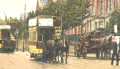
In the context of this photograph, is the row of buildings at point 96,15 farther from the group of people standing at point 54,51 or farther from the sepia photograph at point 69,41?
the group of people standing at point 54,51

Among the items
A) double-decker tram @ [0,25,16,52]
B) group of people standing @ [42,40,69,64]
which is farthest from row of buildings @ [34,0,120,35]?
group of people standing @ [42,40,69,64]

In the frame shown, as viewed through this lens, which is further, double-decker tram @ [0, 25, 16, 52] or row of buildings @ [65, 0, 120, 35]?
row of buildings @ [65, 0, 120, 35]

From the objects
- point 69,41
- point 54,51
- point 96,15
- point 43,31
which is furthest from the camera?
point 96,15

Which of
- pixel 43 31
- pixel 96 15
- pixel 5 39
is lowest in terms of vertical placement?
pixel 5 39

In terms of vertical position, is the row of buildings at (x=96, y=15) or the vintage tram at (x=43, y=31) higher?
the row of buildings at (x=96, y=15)

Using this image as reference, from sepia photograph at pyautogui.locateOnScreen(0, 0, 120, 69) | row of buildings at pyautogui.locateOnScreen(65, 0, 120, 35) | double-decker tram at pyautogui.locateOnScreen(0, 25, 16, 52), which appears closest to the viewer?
sepia photograph at pyautogui.locateOnScreen(0, 0, 120, 69)

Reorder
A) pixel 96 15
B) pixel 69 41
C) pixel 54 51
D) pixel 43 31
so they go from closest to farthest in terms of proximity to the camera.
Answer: pixel 54 51 < pixel 43 31 < pixel 69 41 < pixel 96 15

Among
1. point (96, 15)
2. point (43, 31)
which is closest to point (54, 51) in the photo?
point (43, 31)

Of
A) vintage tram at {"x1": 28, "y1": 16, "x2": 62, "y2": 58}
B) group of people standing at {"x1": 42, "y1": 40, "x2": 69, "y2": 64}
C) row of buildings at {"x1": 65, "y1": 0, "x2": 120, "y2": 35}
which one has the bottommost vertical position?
group of people standing at {"x1": 42, "y1": 40, "x2": 69, "y2": 64}

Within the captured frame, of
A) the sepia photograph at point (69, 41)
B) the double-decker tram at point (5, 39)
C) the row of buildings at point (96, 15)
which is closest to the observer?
the sepia photograph at point (69, 41)

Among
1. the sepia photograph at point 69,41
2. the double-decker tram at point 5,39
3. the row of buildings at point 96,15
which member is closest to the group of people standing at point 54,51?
the sepia photograph at point 69,41

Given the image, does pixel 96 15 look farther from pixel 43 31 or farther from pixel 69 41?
pixel 43 31

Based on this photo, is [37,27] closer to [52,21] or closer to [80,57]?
[52,21]

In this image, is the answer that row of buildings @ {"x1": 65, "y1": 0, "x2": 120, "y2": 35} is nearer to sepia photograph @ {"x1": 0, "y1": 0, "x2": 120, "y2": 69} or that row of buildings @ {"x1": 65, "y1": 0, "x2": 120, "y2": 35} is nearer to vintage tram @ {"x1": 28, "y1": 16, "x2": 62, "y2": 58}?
sepia photograph @ {"x1": 0, "y1": 0, "x2": 120, "y2": 69}
